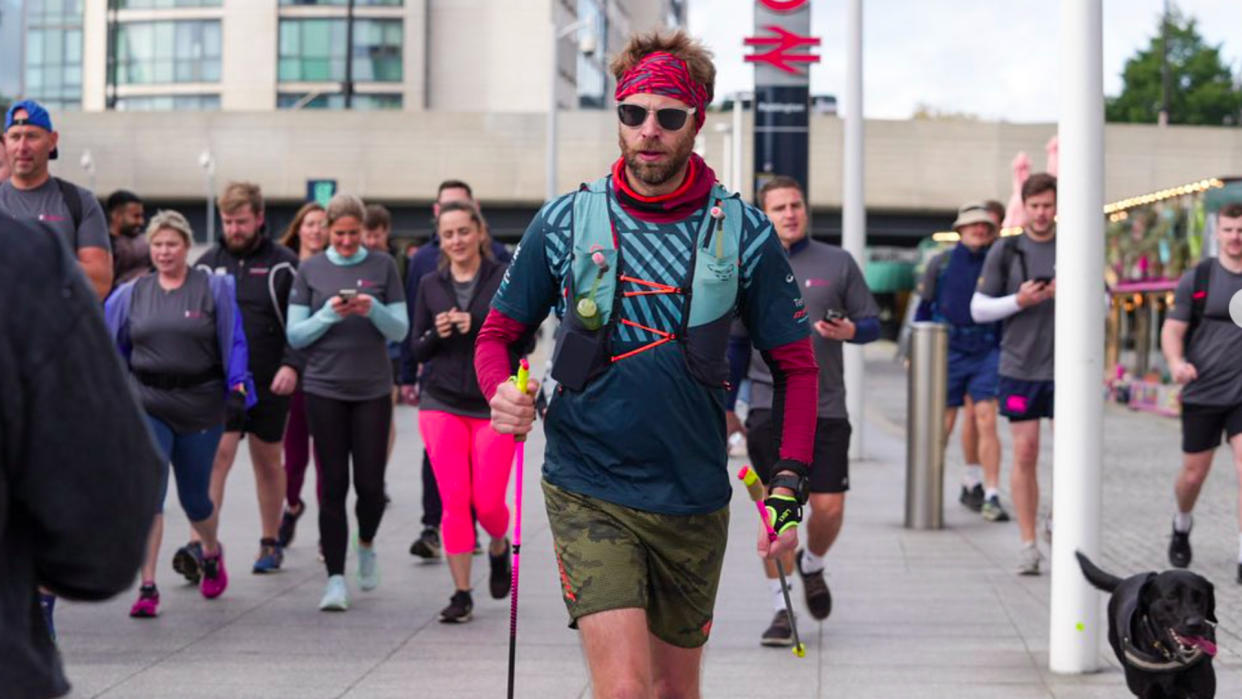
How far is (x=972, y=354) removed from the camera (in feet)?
40.6

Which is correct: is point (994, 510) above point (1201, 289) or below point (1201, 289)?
below

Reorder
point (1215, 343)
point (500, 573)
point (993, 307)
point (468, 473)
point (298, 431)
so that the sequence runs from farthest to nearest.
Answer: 1. point (298, 431)
2. point (993, 307)
3. point (1215, 343)
4. point (500, 573)
5. point (468, 473)

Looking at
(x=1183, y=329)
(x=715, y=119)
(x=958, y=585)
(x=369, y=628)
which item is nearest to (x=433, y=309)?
(x=369, y=628)

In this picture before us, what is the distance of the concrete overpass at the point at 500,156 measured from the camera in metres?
59.4

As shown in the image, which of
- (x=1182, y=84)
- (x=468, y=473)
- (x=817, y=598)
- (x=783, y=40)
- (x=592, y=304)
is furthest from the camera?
(x=1182, y=84)

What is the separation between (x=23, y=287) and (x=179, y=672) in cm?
494

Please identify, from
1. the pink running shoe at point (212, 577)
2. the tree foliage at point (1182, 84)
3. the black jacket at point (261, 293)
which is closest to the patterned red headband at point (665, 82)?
the pink running shoe at point (212, 577)

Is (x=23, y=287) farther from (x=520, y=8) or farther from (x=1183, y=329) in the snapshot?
(x=520, y=8)

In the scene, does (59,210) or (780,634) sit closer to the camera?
(59,210)

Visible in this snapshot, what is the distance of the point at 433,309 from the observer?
8.62 metres

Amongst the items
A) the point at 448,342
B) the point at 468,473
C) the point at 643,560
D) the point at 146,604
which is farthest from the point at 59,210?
the point at 643,560

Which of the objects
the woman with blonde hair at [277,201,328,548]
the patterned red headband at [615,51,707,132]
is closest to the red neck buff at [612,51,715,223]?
the patterned red headband at [615,51,707,132]

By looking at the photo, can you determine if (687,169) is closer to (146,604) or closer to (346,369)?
(146,604)

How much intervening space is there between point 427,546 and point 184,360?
2119 millimetres
